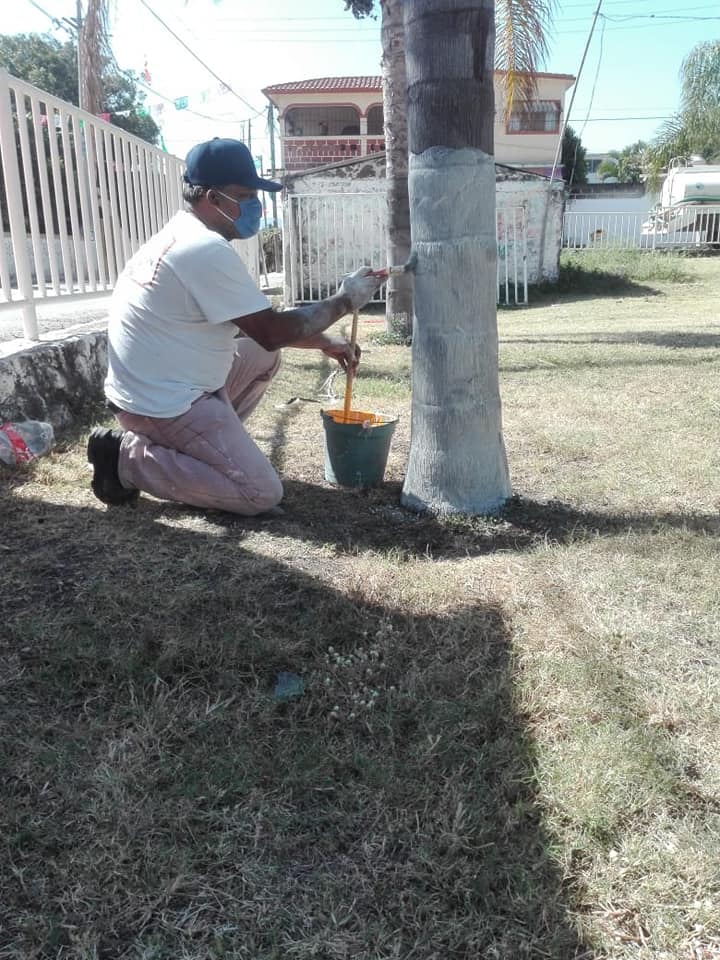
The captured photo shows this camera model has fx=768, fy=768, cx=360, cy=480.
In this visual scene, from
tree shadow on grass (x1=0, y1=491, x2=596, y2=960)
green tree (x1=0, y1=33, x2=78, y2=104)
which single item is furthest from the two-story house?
tree shadow on grass (x1=0, y1=491, x2=596, y2=960)

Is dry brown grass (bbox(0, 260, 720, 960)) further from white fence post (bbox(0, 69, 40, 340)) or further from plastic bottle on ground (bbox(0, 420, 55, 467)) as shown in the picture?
white fence post (bbox(0, 69, 40, 340))

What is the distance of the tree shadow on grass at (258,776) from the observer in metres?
1.41

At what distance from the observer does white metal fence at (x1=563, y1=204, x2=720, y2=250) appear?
22.2 meters

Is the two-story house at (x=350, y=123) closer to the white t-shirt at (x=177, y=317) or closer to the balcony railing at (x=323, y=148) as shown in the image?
the balcony railing at (x=323, y=148)

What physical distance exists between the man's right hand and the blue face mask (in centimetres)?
47

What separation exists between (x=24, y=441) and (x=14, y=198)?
4.84ft

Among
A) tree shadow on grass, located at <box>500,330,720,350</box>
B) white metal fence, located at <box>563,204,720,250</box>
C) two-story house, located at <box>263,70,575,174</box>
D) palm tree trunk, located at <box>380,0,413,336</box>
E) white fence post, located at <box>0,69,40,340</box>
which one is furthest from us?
two-story house, located at <box>263,70,575,174</box>

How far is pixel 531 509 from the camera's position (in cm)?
337

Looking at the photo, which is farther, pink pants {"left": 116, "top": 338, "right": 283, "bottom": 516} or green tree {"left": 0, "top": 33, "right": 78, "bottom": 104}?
green tree {"left": 0, "top": 33, "right": 78, "bottom": 104}

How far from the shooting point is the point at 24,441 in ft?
12.1

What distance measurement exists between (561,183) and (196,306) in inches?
530

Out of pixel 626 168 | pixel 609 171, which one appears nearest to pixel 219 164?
pixel 626 168

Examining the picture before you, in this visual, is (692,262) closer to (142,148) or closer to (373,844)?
(142,148)

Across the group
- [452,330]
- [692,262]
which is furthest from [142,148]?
[692,262]
